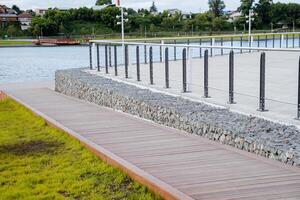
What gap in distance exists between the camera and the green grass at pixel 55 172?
18.0 ft

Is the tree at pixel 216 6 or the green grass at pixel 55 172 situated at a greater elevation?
the tree at pixel 216 6

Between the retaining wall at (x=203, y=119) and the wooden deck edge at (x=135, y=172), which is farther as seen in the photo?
the retaining wall at (x=203, y=119)


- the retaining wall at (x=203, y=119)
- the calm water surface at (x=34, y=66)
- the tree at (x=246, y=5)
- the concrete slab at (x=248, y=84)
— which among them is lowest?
the calm water surface at (x=34, y=66)

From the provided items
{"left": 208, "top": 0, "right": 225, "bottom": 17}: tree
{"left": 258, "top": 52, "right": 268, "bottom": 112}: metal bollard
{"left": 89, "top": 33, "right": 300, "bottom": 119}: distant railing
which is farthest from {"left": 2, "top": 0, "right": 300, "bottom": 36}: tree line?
{"left": 258, "top": 52, "right": 268, "bottom": 112}: metal bollard

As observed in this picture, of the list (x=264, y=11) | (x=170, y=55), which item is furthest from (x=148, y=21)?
(x=170, y=55)

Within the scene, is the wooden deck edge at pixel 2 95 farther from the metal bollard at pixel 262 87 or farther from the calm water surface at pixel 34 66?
the metal bollard at pixel 262 87

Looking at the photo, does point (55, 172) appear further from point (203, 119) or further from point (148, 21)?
point (148, 21)

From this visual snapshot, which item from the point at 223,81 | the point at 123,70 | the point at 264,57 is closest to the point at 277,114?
the point at 264,57

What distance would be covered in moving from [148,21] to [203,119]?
11106 centimetres

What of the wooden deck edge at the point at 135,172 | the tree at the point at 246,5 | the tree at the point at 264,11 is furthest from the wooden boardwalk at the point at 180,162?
the tree at the point at 264,11

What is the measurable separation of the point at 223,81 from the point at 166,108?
1864mm

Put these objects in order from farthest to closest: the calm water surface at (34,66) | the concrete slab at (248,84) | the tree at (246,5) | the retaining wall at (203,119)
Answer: the tree at (246,5) < the calm water surface at (34,66) < the concrete slab at (248,84) < the retaining wall at (203,119)

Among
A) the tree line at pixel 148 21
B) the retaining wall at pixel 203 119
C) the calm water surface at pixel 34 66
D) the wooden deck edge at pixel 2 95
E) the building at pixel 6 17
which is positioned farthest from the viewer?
the building at pixel 6 17

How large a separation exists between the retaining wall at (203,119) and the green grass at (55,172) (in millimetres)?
1622
